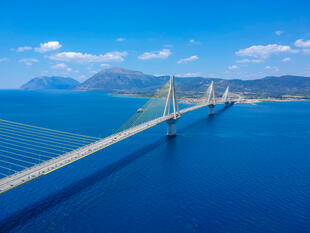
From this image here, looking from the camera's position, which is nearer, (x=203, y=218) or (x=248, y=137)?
(x=203, y=218)

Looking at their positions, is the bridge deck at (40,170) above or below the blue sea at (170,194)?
above

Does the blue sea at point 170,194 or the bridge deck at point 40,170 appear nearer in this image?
the bridge deck at point 40,170

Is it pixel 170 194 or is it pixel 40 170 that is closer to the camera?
pixel 40 170

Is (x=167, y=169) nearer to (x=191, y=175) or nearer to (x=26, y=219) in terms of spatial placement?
(x=191, y=175)

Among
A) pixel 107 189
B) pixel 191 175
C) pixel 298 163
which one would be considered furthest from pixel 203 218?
pixel 298 163

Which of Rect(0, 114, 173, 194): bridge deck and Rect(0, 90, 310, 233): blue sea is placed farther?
Rect(0, 90, 310, 233): blue sea

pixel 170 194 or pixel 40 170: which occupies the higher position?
pixel 40 170

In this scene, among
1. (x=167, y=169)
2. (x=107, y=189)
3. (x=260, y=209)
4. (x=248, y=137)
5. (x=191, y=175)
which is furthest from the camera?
(x=248, y=137)

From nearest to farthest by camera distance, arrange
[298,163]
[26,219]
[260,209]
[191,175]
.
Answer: [26,219] < [260,209] < [191,175] < [298,163]

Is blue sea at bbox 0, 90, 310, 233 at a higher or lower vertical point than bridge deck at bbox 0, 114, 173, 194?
lower
